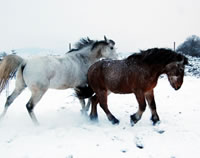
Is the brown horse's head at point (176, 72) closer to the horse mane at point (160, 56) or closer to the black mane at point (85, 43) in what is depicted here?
the horse mane at point (160, 56)

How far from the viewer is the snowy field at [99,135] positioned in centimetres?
319

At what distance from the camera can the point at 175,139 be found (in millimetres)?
3602

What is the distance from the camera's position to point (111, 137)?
3762 millimetres

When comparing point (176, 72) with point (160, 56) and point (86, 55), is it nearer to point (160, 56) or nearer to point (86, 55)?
point (160, 56)

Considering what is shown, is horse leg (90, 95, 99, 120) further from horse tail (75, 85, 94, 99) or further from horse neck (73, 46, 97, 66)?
horse neck (73, 46, 97, 66)

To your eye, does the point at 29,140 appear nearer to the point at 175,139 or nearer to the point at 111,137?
the point at 111,137

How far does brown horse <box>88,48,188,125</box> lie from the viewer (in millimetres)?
4270

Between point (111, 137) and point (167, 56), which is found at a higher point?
point (167, 56)

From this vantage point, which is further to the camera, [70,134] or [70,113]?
[70,113]

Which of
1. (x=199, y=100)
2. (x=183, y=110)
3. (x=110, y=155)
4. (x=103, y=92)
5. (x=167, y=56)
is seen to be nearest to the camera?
(x=110, y=155)

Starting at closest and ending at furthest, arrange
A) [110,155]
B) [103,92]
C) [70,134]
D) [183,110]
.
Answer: [110,155], [70,134], [103,92], [183,110]

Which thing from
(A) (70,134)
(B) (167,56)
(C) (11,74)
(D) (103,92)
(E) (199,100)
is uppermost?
(B) (167,56)

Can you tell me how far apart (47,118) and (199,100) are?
445 centimetres

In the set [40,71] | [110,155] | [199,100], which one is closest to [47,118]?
[40,71]
